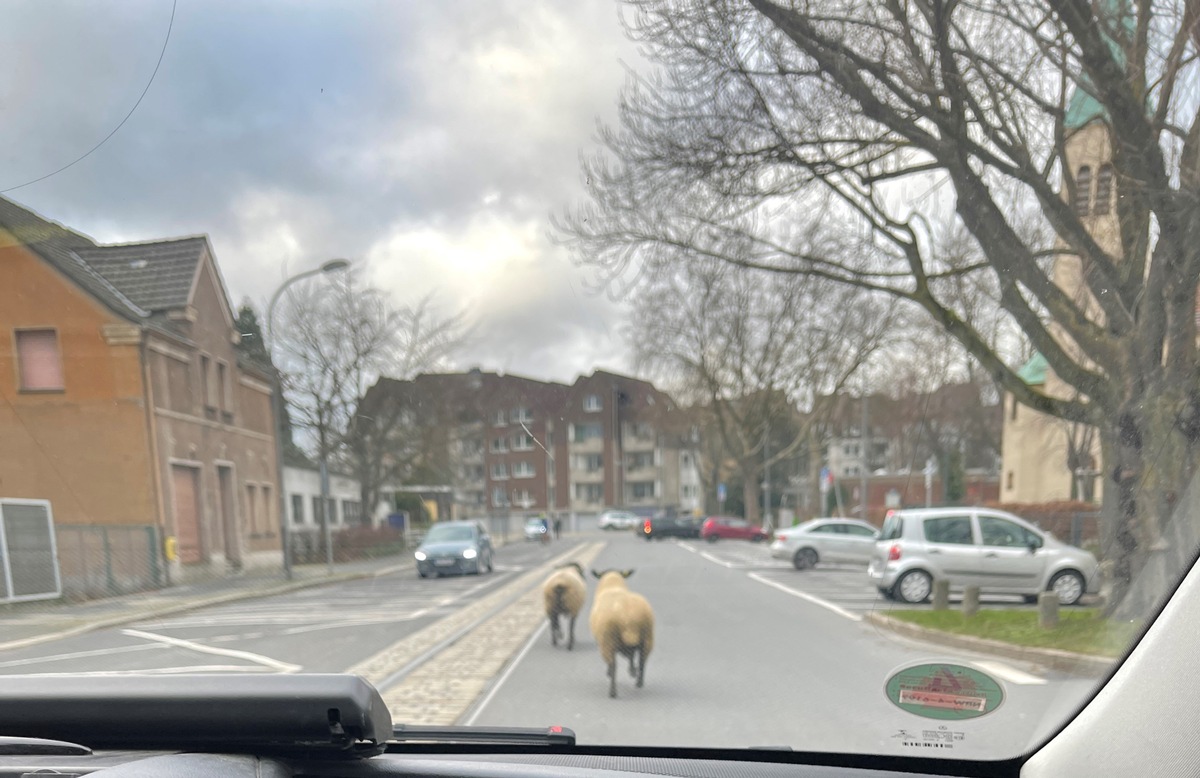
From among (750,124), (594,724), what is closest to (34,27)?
(750,124)

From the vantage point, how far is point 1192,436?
235cm

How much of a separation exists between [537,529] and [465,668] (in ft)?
4.83

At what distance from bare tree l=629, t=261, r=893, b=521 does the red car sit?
144 cm

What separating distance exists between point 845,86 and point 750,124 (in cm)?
37

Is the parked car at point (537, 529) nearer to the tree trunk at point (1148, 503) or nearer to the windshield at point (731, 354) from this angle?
the windshield at point (731, 354)

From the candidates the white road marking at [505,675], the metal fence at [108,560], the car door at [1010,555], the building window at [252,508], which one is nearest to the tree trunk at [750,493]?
the car door at [1010,555]

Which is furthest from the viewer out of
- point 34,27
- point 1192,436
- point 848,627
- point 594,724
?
point 848,627

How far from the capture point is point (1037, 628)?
10.1 ft

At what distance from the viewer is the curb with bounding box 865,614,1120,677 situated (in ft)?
7.64

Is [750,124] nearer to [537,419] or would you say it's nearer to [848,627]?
[537,419]

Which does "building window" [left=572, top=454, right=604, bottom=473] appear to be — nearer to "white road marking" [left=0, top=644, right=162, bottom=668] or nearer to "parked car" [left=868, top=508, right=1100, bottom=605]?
"parked car" [left=868, top=508, right=1100, bottom=605]

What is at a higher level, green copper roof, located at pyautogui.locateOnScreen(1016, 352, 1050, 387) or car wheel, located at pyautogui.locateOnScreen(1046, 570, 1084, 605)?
green copper roof, located at pyautogui.locateOnScreen(1016, 352, 1050, 387)

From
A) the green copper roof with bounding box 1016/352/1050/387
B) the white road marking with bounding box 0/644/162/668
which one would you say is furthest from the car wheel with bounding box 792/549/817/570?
the white road marking with bounding box 0/644/162/668

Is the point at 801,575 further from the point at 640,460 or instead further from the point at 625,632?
the point at 640,460
